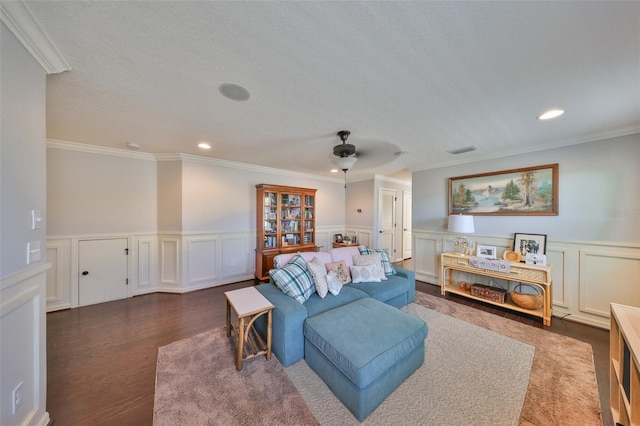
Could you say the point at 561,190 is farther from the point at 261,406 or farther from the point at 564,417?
the point at 261,406

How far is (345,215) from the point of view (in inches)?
244

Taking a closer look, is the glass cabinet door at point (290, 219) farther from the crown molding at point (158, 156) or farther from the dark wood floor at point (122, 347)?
the dark wood floor at point (122, 347)

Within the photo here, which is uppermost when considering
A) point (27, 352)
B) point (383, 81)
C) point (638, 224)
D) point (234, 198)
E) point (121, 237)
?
point (383, 81)

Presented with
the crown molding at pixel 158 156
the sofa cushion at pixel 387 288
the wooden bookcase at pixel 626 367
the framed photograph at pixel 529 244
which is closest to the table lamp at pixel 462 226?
the framed photograph at pixel 529 244

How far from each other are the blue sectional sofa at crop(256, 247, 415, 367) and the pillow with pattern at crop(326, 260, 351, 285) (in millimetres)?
78

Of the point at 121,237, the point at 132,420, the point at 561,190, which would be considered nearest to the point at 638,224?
the point at 561,190

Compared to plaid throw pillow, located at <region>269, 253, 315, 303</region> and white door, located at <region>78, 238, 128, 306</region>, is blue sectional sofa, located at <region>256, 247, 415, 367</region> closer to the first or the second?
plaid throw pillow, located at <region>269, 253, 315, 303</region>

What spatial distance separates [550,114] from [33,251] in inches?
167

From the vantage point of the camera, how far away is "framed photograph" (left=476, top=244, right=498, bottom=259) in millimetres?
3316

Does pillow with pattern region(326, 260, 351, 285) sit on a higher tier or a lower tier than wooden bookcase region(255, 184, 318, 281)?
lower

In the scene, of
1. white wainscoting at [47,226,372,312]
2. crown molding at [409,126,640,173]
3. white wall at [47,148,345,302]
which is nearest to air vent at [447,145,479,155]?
crown molding at [409,126,640,173]

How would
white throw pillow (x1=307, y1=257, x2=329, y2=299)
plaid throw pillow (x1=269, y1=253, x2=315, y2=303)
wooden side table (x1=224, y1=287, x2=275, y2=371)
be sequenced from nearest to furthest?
wooden side table (x1=224, y1=287, x2=275, y2=371) < plaid throw pillow (x1=269, y1=253, x2=315, y2=303) < white throw pillow (x1=307, y1=257, x2=329, y2=299)

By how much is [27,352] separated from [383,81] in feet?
9.31

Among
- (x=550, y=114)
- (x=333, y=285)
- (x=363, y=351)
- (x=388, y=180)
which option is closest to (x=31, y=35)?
(x=363, y=351)
